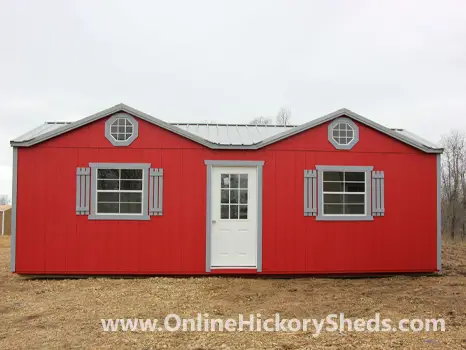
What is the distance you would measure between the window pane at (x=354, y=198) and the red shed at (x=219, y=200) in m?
0.02

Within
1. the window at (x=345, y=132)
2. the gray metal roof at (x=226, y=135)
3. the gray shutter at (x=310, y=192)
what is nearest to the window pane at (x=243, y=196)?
the gray metal roof at (x=226, y=135)

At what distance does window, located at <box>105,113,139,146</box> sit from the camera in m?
7.84

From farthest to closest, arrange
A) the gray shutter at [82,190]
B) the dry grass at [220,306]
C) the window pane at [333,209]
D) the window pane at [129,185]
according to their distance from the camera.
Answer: the window pane at [333,209]
the window pane at [129,185]
the gray shutter at [82,190]
the dry grass at [220,306]

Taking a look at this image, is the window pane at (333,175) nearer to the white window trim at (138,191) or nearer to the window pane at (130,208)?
the white window trim at (138,191)

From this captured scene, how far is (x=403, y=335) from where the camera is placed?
178 inches

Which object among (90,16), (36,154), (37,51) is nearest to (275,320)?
(36,154)

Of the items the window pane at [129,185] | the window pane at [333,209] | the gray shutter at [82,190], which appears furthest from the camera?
the window pane at [333,209]

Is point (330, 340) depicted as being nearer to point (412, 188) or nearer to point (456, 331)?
point (456, 331)

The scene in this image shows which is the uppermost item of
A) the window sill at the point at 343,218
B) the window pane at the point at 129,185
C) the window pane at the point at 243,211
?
the window pane at the point at 129,185

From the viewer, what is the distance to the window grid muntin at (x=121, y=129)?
7.87m

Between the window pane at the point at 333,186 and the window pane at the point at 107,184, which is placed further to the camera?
the window pane at the point at 333,186

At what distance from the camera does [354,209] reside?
8.04 m

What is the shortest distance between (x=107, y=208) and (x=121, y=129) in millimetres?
1523

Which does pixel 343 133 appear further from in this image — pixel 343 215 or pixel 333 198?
pixel 343 215
